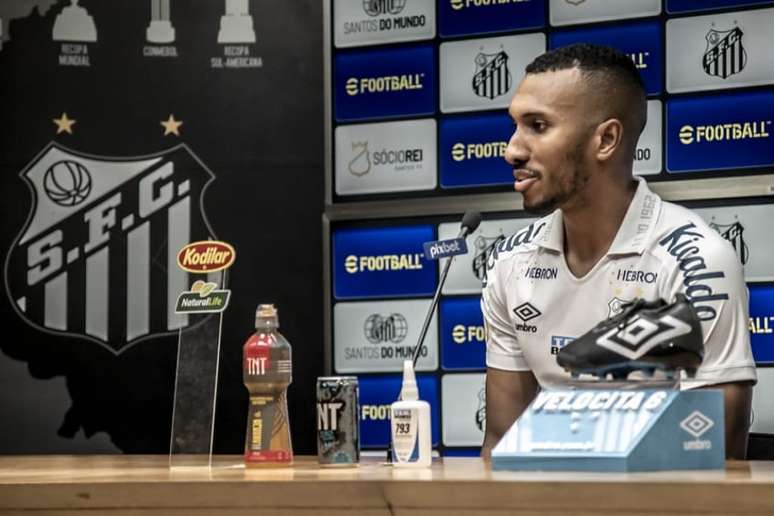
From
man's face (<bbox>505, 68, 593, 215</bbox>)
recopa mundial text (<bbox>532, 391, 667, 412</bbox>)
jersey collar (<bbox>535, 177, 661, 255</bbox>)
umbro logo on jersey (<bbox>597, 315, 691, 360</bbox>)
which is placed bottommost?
recopa mundial text (<bbox>532, 391, 667, 412</bbox>)

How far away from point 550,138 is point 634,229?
0.25 m

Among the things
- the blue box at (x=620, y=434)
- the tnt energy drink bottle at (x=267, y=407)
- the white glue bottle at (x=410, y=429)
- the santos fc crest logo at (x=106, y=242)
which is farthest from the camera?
the santos fc crest logo at (x=106, y=242)

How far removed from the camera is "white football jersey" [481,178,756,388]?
237cm

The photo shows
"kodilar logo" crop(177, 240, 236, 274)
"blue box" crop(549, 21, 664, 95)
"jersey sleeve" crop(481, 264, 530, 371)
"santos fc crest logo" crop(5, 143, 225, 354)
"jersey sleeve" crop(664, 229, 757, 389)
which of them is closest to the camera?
"kodilar logo" crop(177, 240, 236, 274)

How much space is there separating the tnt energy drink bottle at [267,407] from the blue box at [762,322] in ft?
5.68

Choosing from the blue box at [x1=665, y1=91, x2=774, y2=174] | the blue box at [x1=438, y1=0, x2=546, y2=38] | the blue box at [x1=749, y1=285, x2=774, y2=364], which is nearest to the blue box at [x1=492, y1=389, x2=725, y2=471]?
the blue box at [x1=749, y1=285, x2=774, y2=364]

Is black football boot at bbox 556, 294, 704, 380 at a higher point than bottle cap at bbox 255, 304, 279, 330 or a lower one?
lower

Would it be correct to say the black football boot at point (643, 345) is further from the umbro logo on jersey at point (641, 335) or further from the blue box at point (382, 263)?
the blue box at point (382, 263)

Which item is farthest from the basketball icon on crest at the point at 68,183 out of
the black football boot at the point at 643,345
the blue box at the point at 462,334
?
the black football boot at the point at 643,345

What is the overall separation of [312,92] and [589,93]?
1.44m

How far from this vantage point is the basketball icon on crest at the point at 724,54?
11.1 feet

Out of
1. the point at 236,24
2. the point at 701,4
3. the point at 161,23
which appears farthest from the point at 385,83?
the point at 701,4

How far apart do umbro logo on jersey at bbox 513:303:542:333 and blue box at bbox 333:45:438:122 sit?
1.23 m

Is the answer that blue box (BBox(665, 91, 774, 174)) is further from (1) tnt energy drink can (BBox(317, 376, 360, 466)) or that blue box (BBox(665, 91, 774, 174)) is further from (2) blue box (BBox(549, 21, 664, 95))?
(1) tnt energy drink can (BBox(317, 376, 360, 466))
